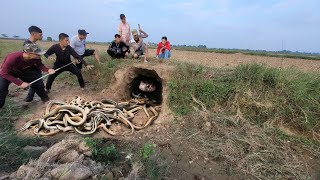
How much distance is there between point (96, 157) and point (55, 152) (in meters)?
0.61

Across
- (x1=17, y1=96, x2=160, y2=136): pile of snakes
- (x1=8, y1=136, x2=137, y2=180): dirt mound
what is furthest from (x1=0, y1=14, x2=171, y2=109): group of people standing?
(x1=8, y1=136, x2=137, y2=180): dirt mound

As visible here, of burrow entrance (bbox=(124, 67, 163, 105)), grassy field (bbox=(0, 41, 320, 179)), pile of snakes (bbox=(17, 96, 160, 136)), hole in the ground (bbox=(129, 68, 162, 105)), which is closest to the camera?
grassy field (bbox=(0, 41, 320, 179))

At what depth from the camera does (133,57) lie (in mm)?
8148

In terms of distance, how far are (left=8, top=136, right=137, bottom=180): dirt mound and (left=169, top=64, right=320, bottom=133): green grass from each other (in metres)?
2.41

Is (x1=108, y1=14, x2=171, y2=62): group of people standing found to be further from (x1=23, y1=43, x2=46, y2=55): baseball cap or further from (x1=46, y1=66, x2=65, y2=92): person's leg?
(x1=23, y1=43, x2=46, y2=55): baseball cap

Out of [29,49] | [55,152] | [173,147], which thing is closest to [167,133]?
[173,147]

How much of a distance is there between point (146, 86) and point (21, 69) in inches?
116

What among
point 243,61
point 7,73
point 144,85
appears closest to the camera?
point 7,73

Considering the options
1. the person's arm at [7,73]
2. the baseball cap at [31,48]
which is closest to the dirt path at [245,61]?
the baseball cap at [31,48]

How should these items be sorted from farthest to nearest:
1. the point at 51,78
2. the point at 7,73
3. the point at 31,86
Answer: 1. the point at 51,78
2. the point at 31,86
3. the point at 7,73

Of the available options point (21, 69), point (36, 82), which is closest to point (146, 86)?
point (36, 82)

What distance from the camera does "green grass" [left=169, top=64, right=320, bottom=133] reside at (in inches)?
214

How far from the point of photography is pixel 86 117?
580cm

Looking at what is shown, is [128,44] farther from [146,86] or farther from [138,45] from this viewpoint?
[146,86]
